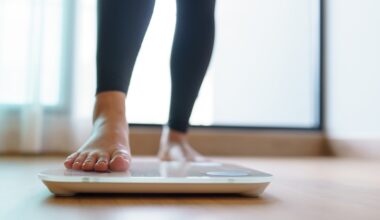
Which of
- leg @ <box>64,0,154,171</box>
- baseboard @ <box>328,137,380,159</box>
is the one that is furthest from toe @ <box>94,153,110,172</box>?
baseboard @ <box>328,137,380,159</box>

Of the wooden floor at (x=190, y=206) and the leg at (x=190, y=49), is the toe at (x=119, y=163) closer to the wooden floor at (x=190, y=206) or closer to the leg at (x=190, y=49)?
the wooden floor at (x=190, y=206)

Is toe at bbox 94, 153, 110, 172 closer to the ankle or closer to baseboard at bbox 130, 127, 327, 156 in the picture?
the ankle

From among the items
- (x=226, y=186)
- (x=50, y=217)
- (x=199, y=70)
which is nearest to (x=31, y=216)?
(x=50, y=217)

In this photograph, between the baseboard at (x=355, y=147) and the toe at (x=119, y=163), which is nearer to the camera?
the toe at (x=119, y=163)

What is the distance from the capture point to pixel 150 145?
85.8 inches

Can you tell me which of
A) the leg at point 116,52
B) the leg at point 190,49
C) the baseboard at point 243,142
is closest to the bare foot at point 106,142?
the leg at point 116,52

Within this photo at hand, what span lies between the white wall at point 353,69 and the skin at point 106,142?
1510mm

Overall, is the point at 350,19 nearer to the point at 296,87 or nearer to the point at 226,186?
the point at 296,87

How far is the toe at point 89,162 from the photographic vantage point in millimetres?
723

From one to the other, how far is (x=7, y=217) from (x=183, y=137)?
0.81 meters

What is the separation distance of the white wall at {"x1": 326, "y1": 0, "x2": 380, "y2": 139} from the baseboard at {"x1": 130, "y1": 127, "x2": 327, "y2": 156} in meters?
0.15

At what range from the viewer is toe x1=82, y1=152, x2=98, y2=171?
0.72 meters

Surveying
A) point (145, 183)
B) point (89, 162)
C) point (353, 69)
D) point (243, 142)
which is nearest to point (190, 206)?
point (145, 183)

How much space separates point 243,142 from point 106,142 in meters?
1.58
